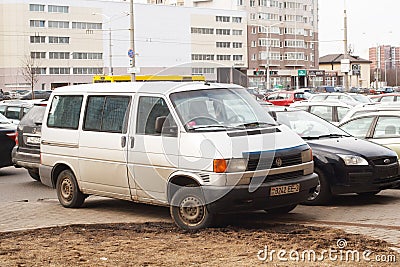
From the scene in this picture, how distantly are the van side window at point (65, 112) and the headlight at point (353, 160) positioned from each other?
4145 millimetres

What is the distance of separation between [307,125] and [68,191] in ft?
14.1

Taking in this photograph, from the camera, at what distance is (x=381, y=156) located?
1109cm

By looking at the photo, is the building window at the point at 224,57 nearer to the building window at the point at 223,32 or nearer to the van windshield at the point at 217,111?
the building window at the point at 223,32

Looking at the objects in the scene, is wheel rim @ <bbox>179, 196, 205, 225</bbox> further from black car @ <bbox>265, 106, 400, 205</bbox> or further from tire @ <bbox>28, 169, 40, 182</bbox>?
tire @ <bbox>28, 169, 40, 182</bbox>

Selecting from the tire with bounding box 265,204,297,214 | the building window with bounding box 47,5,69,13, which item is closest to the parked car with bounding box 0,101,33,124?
the tire with bounding box 265,204,297,214

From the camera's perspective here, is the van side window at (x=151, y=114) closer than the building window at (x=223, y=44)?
Yes

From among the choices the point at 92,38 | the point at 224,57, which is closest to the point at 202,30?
the point at 224,57

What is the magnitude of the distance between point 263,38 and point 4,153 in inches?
4404

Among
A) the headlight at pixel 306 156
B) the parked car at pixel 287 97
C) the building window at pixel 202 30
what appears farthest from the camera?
the building window at pixel 202 30

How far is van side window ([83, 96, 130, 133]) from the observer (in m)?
10.1

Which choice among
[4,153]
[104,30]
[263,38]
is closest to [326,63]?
[263,38]

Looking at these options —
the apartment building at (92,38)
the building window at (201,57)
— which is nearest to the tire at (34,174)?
the apartment building at (92,38)

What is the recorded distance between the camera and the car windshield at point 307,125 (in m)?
12.1

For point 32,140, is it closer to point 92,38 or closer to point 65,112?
point 65,112
